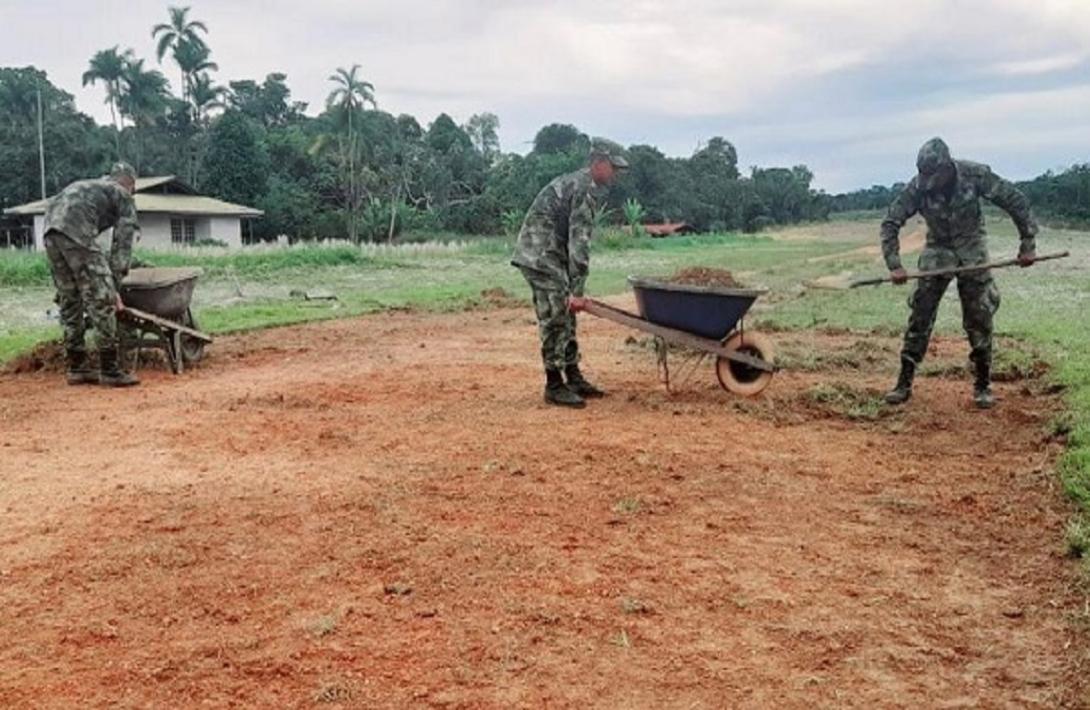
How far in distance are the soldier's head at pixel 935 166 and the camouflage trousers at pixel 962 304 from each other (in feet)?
1.69

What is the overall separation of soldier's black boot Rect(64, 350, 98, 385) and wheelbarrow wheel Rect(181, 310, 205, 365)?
3.14 ft

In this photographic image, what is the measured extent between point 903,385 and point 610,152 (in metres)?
2.87

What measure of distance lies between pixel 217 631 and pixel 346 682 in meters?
0.68

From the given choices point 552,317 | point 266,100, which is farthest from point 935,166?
point 266,100

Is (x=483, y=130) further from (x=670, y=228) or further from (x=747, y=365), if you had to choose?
(x=747, y=365)

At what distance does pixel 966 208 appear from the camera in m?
7.60

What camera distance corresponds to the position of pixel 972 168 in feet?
24.8

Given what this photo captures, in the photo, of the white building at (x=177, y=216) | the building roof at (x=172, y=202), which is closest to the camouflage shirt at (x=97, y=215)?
Result: the white building at (x=177, y=216)

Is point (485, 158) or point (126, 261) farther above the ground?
point (485, 158)

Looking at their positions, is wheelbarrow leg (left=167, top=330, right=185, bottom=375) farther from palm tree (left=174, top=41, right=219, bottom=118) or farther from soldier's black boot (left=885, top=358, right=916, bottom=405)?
palm tree (left=174, top=41, right=219, bottom=118)

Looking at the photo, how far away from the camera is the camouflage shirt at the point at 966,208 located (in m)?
7.54

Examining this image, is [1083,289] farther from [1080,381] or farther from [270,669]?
[270,669]

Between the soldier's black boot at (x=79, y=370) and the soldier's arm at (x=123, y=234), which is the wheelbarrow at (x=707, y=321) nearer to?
the soldier's arm at (x=123, y=234)

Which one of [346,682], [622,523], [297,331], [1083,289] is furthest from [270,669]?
[1083,289]
